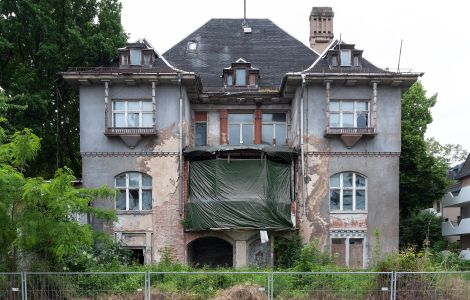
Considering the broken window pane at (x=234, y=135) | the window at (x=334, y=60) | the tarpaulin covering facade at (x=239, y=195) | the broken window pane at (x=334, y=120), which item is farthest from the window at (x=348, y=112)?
the broken window pane at (x=234, y=135)

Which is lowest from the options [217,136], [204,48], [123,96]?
[217,136]

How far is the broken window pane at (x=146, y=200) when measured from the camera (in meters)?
26.5

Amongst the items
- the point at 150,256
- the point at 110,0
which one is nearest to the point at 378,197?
the point at 150,256

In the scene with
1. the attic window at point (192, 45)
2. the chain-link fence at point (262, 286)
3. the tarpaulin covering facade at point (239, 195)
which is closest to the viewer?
the chain-link fence at point (262, 286)

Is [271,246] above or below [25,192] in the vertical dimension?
below

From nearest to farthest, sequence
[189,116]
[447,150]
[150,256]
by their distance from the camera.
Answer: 1. [150,256]
2. [189,116]
3. [447,150]

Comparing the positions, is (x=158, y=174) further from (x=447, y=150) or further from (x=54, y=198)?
(x=447, y=150)

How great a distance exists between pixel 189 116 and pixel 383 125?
379 inches

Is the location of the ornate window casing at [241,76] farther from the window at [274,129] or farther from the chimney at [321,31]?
the chimney at [321,31]

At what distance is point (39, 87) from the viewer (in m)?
31.8

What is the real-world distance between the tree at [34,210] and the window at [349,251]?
44.0 ft

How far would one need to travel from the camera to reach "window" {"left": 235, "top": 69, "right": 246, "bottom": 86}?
29172 millimetres

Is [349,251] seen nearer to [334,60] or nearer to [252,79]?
[334,60]

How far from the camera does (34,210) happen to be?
51.6 feet
